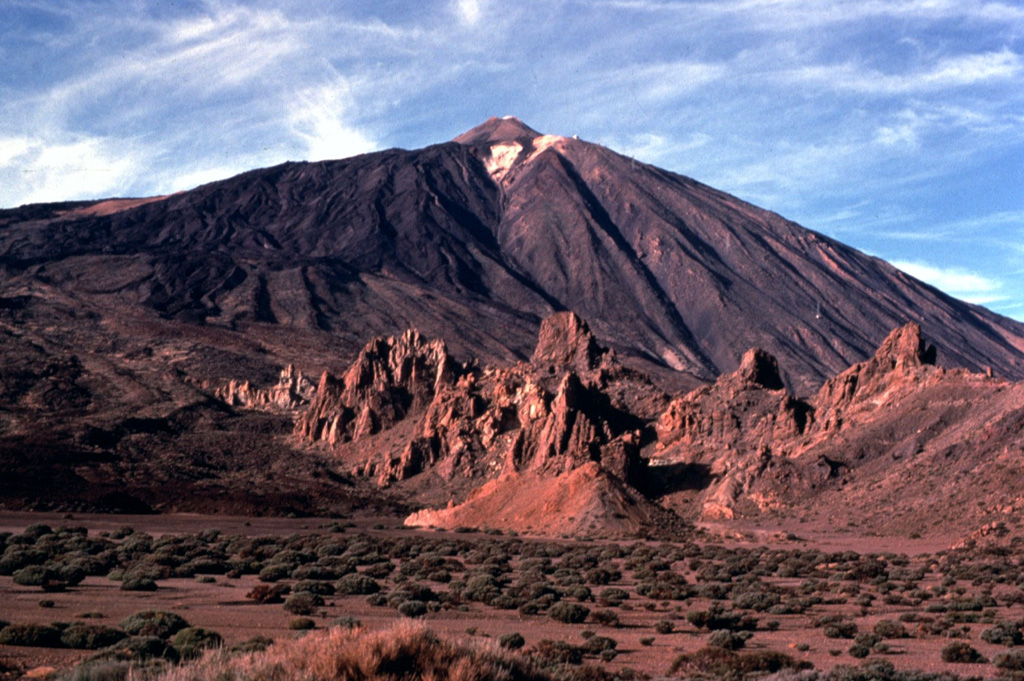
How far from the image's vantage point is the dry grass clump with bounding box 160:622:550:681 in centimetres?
821

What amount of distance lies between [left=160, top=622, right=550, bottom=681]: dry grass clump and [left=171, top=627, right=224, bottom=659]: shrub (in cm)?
470

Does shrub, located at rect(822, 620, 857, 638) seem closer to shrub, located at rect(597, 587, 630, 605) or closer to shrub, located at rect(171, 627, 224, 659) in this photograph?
shrub, located at rect(597, 587, 630, 605)

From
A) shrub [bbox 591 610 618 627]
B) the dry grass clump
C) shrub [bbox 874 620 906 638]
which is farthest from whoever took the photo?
shrub [bbox 591 610 618 627]

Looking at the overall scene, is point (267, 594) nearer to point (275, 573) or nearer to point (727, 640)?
point (275, 573)

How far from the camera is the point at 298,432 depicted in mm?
87750

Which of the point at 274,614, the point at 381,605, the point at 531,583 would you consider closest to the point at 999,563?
the point at 531,583

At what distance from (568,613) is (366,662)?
1316cm

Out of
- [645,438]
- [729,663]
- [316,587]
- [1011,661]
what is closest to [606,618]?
[729,663]

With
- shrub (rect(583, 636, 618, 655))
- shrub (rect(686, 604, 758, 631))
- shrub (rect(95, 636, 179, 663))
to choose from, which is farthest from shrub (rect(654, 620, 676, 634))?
shrub (rect(95, 636, 179, 663))

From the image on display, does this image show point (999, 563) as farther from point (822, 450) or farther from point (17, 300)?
point (17, 300)

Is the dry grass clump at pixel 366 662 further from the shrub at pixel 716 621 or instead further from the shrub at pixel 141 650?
the shrub at pixel 716 621

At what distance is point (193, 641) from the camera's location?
46.0ft

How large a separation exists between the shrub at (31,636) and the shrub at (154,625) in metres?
1.11

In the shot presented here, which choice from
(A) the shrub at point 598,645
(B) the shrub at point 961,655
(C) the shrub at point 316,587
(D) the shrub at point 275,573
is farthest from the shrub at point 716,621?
(D) the shrub at point 275,573
